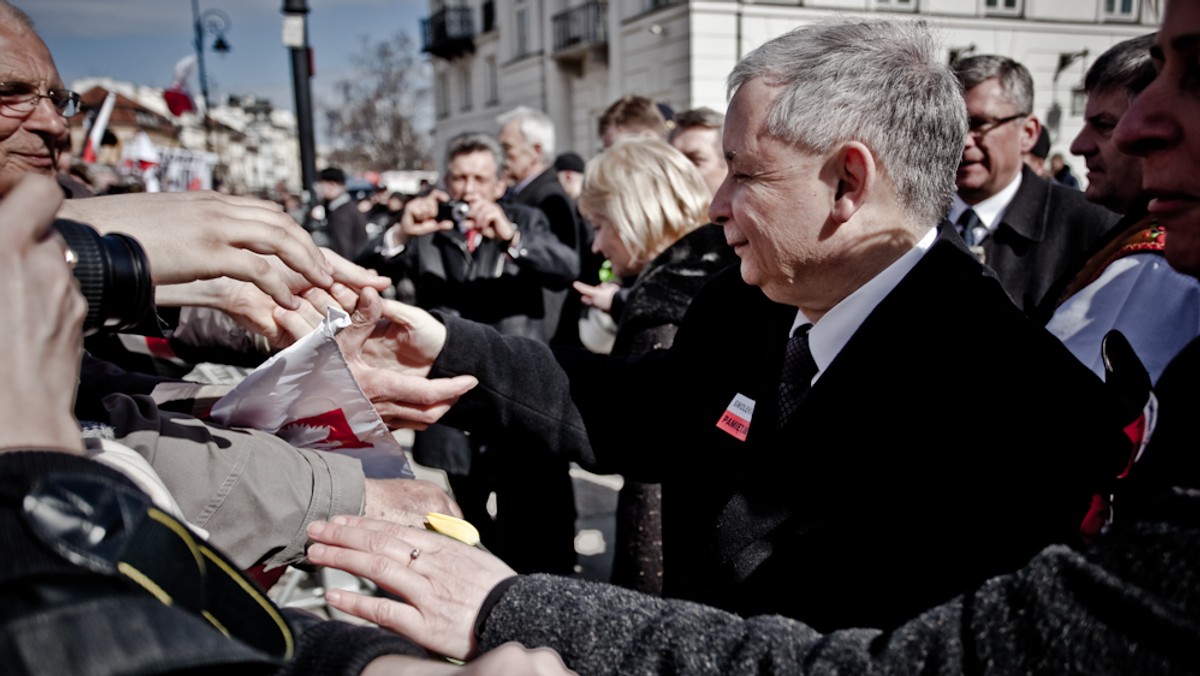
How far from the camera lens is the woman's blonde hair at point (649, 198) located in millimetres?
3303

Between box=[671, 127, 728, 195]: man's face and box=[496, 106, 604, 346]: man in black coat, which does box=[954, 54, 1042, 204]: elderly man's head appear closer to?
box=[671, 127, 728, 195]: man's face

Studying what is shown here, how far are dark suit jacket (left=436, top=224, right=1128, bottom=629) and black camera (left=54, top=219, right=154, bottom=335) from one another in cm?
106

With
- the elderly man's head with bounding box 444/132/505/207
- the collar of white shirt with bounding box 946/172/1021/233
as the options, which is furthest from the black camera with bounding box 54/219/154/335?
the elderly man's head with bounding box 444/132/505/207

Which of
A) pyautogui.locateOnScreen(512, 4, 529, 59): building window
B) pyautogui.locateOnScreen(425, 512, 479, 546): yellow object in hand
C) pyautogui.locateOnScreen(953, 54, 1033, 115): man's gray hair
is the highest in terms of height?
pyautogui.locateOnScreen(512, 4, 529, 59): building window

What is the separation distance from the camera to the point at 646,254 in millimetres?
3381

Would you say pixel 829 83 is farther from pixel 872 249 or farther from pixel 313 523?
pixel 313 523

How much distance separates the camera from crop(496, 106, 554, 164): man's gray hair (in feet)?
18.1

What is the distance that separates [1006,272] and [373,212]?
13185 mm

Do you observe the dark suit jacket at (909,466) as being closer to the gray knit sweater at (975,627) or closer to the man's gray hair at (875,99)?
the man's gray hair at (875,99)

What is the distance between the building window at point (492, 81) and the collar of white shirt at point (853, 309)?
26.7m

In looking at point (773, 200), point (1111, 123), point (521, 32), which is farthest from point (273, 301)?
point (521, 32)

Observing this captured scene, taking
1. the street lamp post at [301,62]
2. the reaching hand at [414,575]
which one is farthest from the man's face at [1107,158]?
the street lamp post at [301,62]

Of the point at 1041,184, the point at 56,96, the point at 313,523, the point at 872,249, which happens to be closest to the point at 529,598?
the point at 313,523

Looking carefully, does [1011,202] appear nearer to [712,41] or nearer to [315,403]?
[315,403]
